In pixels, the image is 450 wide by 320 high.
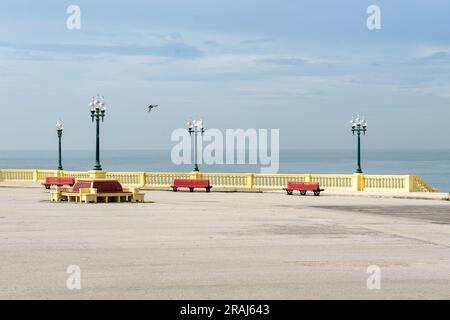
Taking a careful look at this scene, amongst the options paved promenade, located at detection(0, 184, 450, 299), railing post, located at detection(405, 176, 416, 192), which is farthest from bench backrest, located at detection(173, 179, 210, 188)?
paved promenade, located at detection(0, 184, 450, 299)

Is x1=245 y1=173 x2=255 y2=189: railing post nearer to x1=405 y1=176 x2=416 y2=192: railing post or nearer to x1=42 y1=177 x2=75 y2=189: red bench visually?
x1=405 y1=176 x2=416 y2=192: railing post

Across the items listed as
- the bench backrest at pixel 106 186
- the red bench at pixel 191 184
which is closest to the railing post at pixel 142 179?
the red bench at pixel 191 184

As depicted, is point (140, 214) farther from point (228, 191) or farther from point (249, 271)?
point (228, 191)

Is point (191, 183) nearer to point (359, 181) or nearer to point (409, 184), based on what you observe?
point (359, 181)

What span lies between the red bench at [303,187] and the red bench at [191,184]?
212 inches

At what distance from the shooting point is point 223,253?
17.4 meters

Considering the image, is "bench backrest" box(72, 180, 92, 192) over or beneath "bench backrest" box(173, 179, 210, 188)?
over

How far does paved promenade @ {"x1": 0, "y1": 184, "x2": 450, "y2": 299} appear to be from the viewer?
12.8 meters

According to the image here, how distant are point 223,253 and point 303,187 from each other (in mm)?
29783

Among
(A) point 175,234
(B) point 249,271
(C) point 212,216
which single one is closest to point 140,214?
(C) point 212,216

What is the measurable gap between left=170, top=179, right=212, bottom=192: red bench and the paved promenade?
64.4 feet

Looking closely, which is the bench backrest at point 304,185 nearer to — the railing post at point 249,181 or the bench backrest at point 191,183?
the railing post at point 249,181

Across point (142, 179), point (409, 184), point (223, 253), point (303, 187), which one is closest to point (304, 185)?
point (303, 187)
